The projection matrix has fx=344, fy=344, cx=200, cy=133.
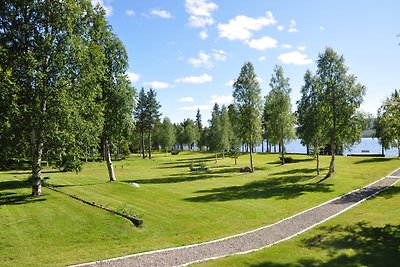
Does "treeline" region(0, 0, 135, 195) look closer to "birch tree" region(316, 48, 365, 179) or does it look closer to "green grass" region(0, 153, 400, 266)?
"green grass" region(0, 153, 400, 266)

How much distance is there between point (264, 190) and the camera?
37375 mm

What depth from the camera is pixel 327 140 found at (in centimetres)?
4606

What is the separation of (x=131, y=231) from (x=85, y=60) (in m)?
14.2

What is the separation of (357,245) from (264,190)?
57.3 feet

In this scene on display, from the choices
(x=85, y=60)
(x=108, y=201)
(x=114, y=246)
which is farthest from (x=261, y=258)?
(x=85, y=60)

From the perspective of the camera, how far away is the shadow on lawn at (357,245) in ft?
56.4

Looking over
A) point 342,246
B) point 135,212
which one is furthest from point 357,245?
point 135,212

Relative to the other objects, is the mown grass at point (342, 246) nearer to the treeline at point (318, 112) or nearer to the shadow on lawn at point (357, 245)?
the shadow on lawn at point (357, 245)

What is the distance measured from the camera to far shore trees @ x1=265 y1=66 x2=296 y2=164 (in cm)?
6244

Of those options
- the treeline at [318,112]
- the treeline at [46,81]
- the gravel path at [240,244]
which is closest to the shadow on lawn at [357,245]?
the gravel path at [240,244]

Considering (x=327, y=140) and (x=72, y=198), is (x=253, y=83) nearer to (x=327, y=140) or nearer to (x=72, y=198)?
(x=327, y=140)

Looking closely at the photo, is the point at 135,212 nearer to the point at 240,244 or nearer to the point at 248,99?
the point at 240,244

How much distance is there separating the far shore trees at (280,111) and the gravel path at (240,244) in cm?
3289

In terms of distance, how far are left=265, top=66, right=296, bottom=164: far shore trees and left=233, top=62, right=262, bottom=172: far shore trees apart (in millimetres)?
6010
